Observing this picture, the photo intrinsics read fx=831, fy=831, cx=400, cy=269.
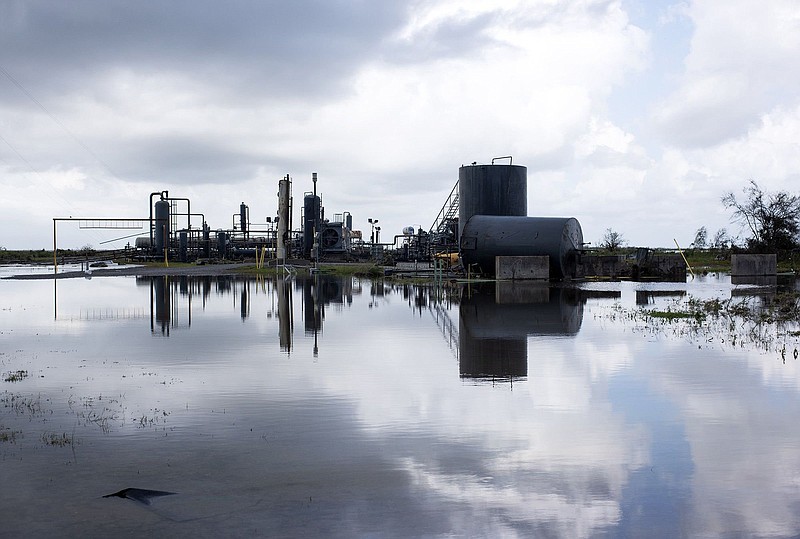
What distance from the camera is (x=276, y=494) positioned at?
6.20 meters

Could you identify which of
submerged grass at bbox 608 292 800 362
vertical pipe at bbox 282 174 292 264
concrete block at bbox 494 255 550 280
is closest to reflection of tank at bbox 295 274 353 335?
concrete block at bbox 494 255 550 280

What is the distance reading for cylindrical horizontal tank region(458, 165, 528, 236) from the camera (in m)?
47.3

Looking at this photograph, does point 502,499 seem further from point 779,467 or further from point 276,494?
point 779,467

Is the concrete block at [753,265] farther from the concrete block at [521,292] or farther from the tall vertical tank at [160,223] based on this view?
the tall vertical tank at [160,223]

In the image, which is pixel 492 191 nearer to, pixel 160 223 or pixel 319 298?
pixel 319 298

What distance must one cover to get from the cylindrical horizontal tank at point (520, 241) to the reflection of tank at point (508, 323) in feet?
23.6

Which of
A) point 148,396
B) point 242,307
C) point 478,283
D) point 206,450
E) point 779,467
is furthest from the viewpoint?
point 478,283

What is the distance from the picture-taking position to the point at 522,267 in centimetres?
3900

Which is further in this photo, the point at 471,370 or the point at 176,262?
the point at 176,262

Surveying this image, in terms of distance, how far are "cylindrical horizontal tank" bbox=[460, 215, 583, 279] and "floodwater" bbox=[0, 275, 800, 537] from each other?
2182 cm

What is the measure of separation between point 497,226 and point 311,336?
81.0 feet

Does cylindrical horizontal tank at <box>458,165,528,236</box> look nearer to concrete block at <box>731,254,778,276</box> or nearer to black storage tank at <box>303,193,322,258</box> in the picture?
concrete block at <box>731,254,778,276</box>

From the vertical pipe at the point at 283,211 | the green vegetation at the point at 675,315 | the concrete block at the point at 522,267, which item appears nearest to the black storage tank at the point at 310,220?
the vertical pipe at the point at 283,211

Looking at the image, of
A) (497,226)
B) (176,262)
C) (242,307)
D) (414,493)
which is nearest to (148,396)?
(414,493)
